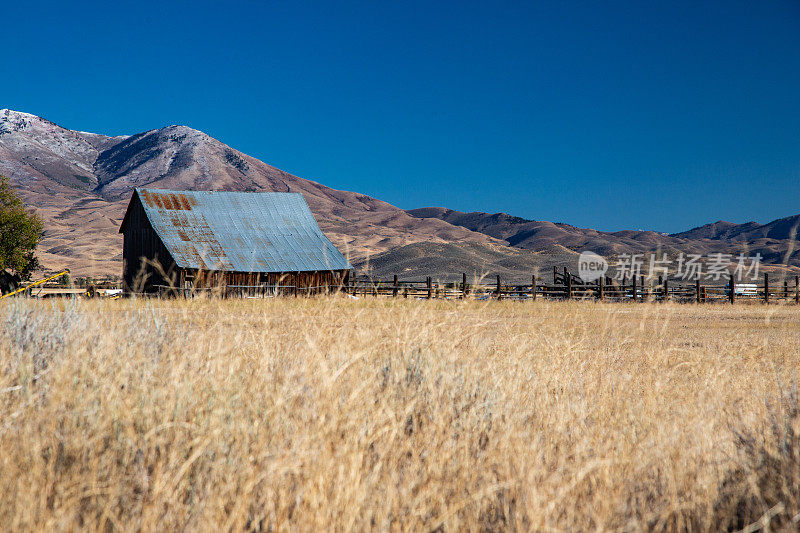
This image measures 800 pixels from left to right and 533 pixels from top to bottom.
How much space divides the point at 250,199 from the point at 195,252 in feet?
17.7

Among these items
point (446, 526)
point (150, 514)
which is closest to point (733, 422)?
point (446, 526)

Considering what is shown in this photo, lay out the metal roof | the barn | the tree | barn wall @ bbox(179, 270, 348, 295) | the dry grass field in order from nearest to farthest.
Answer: the dry grass field < barn wall @ bbox(179, 270, 348, 295) < the barn < the metal roof < the tree

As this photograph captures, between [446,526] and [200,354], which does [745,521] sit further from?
[200,354]

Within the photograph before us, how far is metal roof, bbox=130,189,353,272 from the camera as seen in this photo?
24.6 meters

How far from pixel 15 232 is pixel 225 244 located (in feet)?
54.8

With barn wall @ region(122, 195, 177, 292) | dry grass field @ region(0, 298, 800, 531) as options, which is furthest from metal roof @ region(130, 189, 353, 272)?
dry grass field @ region(0, 298, 800, 531)

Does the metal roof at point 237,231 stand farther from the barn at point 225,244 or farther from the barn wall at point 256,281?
the barn wall at point 256,281

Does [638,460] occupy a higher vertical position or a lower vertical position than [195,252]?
lower

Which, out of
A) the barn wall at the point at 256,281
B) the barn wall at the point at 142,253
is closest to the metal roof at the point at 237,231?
the barn wall at the point at 256,281

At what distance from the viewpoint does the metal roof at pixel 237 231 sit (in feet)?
80.8

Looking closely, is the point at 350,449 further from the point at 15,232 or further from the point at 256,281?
the point at 15,232

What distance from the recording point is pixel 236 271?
79.6 ft

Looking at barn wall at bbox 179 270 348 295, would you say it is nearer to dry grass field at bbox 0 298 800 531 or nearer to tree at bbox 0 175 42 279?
tree at bbox 0 175 42 279

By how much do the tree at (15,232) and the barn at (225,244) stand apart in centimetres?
982
